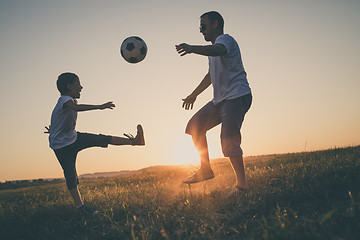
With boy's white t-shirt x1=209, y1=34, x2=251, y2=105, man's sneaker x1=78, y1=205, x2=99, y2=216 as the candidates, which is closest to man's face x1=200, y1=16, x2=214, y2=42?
boy's white t-shirt x1=209, y1=34, x2=251, y2=105

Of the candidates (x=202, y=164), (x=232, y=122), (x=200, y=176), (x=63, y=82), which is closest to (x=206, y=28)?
(x=232, y=122)

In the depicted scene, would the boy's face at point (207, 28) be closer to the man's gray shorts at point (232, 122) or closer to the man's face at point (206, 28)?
the man's face at point (206, 28)

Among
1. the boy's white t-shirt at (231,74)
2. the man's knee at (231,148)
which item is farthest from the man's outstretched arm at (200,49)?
the man's knee at (231,148)

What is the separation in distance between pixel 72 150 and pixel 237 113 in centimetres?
294

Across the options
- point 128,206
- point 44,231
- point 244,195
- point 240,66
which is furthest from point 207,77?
point 44,231

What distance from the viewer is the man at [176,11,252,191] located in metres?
3.72

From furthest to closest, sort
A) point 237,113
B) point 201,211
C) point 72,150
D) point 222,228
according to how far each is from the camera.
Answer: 1. point 72,150
2. point 237,113
3. point 201,211
4. point 222,228

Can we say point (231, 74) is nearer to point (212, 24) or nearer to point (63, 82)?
point (212, 24)

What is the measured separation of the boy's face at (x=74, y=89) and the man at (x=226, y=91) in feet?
7.97

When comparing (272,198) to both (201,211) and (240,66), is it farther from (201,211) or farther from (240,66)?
(240,66)

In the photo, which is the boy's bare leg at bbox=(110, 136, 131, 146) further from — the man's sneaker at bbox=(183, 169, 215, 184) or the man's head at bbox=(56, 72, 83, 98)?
the man's sneaker at bbox=(183, 169, 215, 184)

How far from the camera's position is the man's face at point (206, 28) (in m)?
4.09

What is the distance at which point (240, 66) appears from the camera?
12.8 feet

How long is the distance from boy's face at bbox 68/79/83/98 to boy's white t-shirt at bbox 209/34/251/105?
2.64 metres
